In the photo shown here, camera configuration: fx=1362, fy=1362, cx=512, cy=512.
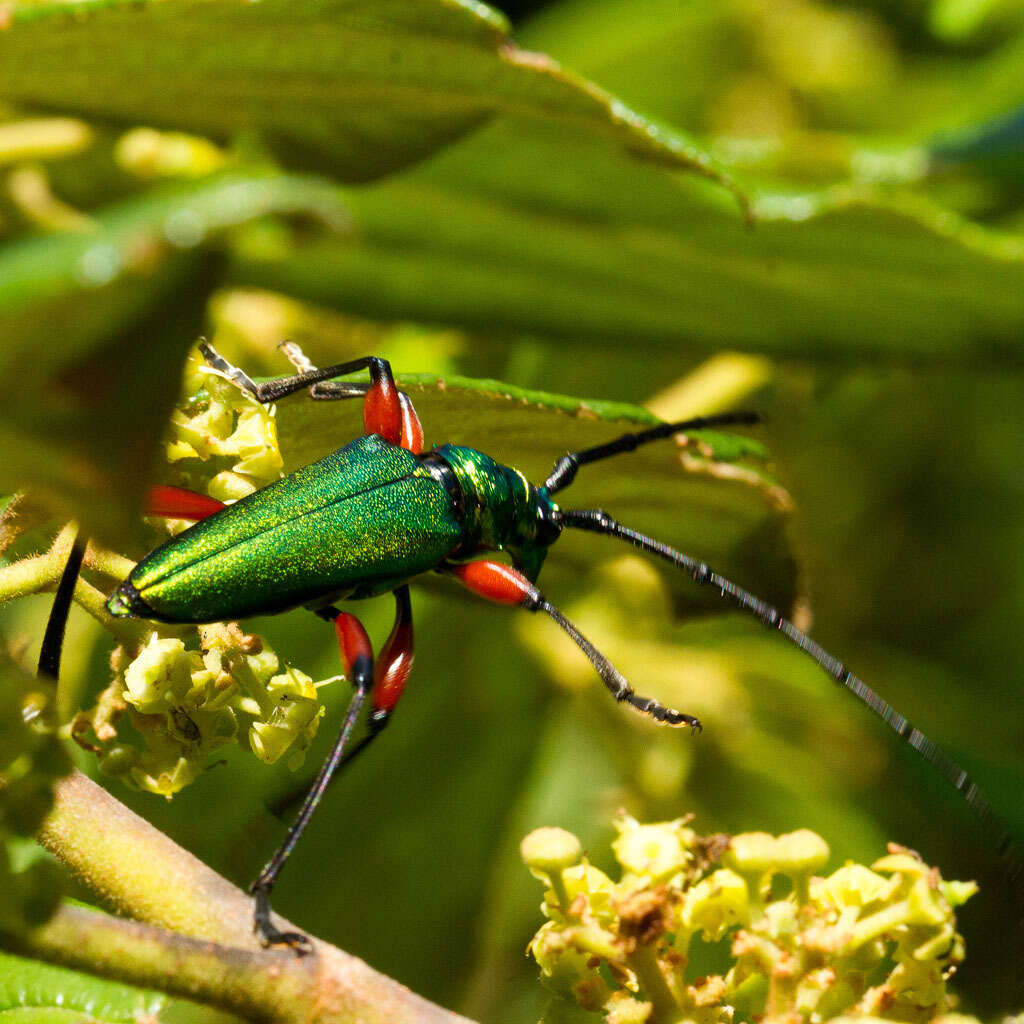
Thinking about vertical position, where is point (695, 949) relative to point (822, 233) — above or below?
below

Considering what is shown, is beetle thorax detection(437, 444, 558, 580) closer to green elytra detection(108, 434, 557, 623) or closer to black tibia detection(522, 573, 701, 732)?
green elytra detection(108, 434, 557, 623)

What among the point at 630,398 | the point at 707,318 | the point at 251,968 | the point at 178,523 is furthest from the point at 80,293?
the point at 630,398

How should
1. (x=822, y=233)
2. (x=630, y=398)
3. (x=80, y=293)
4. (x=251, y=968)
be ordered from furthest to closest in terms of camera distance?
(x=630, y=398) < (x=822, y=233) < (x=251, y=968) < (x=80, y=293)

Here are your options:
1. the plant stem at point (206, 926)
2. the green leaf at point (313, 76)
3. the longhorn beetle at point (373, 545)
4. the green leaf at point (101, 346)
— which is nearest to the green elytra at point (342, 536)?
the longhorn beetle at point (373, 545)

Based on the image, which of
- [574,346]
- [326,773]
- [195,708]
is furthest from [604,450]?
[195,708]

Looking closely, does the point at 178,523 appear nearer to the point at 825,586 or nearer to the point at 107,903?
the point at 107,903

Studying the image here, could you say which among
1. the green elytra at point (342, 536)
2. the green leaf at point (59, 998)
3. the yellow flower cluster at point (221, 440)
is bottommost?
the green leaf at point (59, 998)

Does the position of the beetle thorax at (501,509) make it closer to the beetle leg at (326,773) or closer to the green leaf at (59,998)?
the beetle leg at (326,773)
